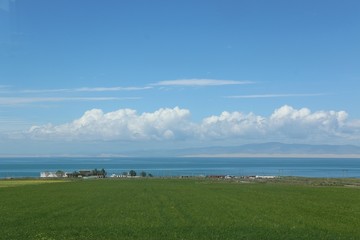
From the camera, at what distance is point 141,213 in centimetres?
3828

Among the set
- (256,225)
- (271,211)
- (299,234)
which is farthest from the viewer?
(271,211)

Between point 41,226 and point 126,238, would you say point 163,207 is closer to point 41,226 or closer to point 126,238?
point 41,226

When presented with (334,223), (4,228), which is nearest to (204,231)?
(334,223)

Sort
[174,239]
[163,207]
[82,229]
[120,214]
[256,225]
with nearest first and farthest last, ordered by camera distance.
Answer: [174,239]
[82,229]
[256,225]
[120,214]
[163,207]

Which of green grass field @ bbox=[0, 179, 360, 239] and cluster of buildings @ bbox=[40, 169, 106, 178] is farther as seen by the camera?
cluster of buildings @ bbox=[40, 169, 106, 178]

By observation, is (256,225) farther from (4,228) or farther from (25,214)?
(25,214)

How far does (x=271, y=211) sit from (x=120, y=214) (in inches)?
471

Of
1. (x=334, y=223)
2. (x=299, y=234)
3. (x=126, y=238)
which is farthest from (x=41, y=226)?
(x=334, y=223)

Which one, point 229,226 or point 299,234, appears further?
point 229,226

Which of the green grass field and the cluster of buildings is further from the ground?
the cluster of buildings

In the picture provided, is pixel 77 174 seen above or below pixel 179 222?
above

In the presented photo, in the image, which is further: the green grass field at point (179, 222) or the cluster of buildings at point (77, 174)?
the cluster of buildings at point (77, 174)

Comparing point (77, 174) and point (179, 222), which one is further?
point (77, 174)

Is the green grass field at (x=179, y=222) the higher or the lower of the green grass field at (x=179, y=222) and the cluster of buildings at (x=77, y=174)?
the lower
